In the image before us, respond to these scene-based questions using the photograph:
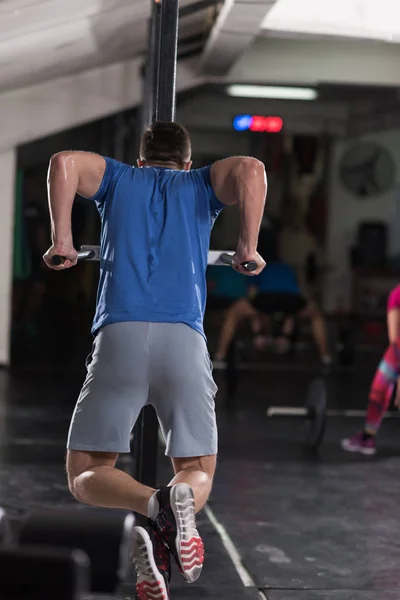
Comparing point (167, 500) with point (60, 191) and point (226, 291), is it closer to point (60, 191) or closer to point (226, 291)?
point (60, 191)

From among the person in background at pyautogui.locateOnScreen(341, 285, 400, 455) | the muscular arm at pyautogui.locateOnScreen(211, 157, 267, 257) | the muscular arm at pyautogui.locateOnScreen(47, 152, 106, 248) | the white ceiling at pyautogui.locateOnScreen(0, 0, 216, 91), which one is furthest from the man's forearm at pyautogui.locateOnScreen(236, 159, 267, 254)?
the white ceiling at pyautogui.locateOnScreen(0, 0, 216, 91)

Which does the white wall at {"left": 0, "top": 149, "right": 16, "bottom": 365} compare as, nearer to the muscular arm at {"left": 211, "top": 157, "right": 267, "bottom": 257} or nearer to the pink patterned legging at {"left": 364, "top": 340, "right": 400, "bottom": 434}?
the pink patterned legging at {"left": 364, "top": 340, "right": 400, "bottom": 434}

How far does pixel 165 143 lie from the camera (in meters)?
2.33

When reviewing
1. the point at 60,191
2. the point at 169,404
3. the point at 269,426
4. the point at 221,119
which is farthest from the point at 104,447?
the point at 221,119

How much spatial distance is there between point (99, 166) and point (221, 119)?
9808 millimetres

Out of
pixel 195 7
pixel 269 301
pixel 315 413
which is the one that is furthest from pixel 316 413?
pixel 269 301

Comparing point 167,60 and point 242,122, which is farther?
point 242,122

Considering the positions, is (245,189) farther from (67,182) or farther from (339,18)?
(339,18)

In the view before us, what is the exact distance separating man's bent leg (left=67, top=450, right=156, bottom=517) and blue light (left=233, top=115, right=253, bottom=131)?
27.9ft

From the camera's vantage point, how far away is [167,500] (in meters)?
2.07

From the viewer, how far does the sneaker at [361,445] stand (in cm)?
506

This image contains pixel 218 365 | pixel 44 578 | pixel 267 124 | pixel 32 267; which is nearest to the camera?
pixel 44 578

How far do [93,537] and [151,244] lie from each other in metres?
0.84

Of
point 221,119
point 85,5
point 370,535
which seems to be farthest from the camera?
point 221,119
